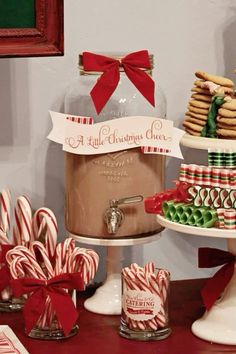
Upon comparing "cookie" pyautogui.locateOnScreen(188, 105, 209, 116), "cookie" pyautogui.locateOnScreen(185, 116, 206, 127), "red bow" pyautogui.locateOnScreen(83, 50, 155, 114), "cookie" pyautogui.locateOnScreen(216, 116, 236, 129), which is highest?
"red bow" pyautogui.locateOnScreen(83, 50, 155, 114)

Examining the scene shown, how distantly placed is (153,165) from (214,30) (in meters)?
0.33

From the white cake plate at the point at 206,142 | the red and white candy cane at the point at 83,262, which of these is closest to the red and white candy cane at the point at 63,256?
the red and white candy cane at the point at 83,262

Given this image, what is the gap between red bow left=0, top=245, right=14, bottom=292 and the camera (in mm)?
1298

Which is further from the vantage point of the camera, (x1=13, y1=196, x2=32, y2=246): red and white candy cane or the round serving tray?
(x1=13, y1=196, x2=32, y2=246): red and white candy cane

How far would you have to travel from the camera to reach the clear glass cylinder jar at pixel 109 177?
1.29 metres

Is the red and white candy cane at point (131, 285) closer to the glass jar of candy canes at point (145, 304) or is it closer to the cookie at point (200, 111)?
the glass jar of candy canes at point (145, 304)

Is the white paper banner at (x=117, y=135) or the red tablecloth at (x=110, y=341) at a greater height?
the white paper banner at (x=117, y=135)

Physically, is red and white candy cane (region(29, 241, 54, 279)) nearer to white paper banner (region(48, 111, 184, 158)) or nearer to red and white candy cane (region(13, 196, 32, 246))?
red and white candy cane (region(13, 196, 32, 246))

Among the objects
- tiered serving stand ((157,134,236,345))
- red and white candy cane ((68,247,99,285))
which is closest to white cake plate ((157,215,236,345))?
tiered serving stand ((157,134,236,345))

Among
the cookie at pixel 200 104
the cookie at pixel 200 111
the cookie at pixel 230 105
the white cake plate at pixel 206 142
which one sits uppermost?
the cookie at pixel 230 105

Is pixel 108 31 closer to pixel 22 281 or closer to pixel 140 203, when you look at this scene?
pixel 140 203

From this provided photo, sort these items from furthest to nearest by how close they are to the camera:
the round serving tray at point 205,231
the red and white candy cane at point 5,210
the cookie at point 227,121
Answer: the red and white candy cane at point 5,210 → the cookie at point 227,121 → the round serving tray at point 205,231

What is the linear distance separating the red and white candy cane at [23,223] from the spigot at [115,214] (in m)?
0.12

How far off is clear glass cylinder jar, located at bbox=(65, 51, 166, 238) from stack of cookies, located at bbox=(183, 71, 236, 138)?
0.07 m
